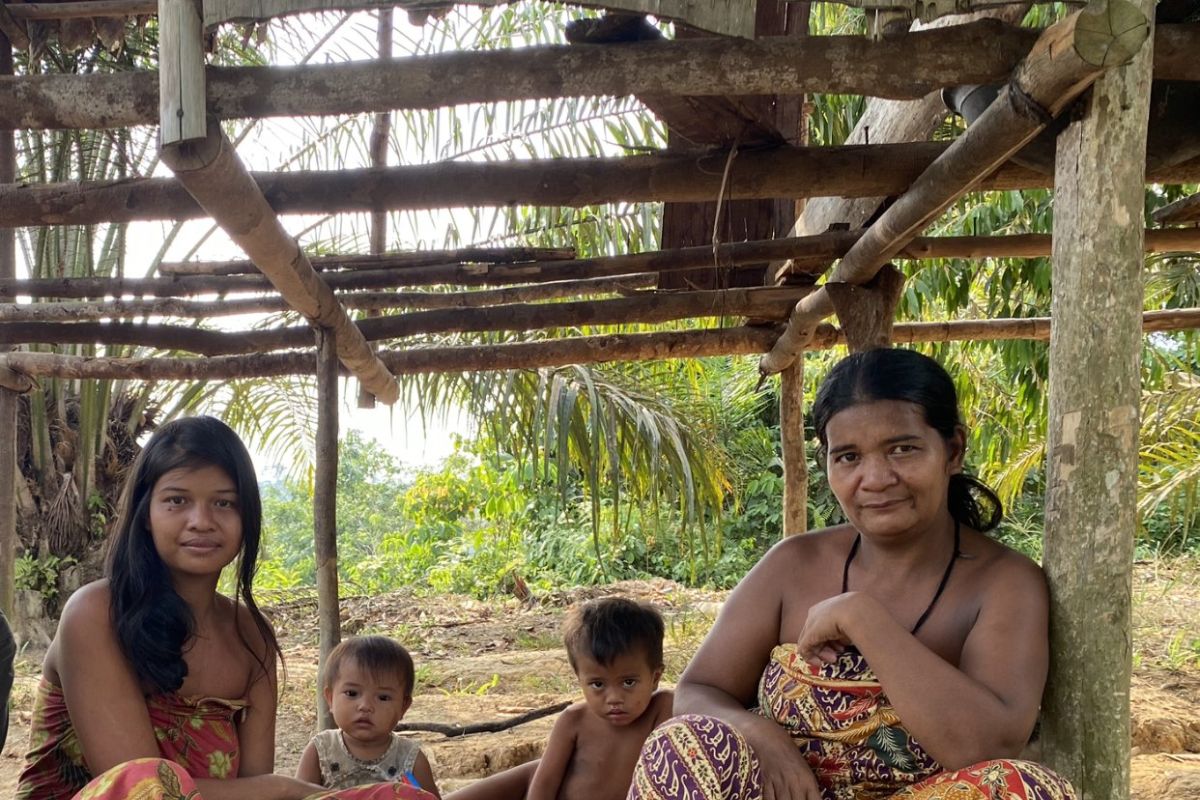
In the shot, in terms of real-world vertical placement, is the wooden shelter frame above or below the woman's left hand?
above

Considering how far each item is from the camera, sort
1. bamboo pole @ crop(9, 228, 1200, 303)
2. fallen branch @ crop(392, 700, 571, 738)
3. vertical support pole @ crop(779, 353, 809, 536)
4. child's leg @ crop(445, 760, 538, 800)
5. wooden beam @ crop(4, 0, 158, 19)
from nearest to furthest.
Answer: child's leg @ crop(445, 760, 538, 800), wooden beam @ crop(4, 0, 158, 19), bamboo pole @ crop(9, 228, 1200, 303), fallen branch @ crop(392, 700, 571, 738), vertical support pole @ crop(779, 353, 809, 536)

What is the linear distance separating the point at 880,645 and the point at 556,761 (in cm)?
160

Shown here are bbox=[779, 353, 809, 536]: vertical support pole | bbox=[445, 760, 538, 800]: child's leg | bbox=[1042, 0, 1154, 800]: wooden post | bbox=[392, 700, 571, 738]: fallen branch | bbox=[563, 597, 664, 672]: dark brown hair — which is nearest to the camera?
bbox=[1042, 0, 1154, 800]: wooden post

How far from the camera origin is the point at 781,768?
2025mm

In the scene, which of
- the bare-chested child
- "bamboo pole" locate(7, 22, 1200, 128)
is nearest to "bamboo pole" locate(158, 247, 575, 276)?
the bare-chested child

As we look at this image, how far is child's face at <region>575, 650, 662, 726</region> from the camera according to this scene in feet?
10.3

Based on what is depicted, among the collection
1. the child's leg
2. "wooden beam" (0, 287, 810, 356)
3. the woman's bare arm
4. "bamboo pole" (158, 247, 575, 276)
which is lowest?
the child's leg

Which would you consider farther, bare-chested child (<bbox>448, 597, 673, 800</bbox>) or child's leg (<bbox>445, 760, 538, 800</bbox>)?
child's leg (<bbox>445, 760, 538, 800</bbox>)

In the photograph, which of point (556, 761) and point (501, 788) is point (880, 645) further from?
point (501, 788)

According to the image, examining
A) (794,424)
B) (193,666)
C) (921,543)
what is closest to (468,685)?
(794,424)

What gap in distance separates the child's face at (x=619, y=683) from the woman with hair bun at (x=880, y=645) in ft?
2.74

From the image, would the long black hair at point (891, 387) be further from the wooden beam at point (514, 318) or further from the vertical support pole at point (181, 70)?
the wooden beam at point (514, 318)

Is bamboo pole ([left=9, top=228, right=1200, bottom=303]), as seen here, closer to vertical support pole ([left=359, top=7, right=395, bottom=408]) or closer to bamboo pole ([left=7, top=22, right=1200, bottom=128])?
vertical support pole ([left=359, top=7, right=395, bottom=408])

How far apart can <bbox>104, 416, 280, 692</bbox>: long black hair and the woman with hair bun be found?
1.03 metres
